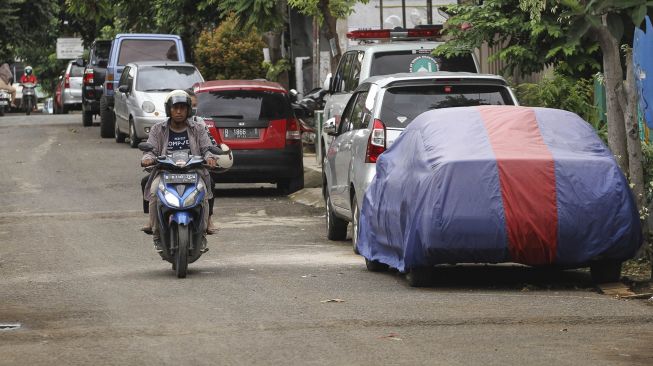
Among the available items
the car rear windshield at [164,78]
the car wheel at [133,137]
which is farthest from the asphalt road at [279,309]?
the car rear windshield at [164,78]

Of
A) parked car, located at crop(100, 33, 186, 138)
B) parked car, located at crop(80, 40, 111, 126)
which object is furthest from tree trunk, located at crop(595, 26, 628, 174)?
parked car, located at crop(80, 40, 111, 126)

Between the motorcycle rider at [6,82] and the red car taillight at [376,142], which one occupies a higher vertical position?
the red car taillight at [376,142]

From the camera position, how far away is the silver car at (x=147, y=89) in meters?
30.3

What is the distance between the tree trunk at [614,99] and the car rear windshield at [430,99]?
1037 millimetres

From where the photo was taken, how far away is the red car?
22469mm

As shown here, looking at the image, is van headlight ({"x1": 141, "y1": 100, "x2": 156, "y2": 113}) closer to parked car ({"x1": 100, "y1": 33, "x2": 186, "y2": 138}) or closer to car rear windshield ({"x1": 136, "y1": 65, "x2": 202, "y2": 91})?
car rear windshield ({"x1": 136, "y1": 65, "x2": 202, "y2": 91})

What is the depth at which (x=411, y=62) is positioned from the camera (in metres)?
20.0

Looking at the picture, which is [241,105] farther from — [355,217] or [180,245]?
[180,245]

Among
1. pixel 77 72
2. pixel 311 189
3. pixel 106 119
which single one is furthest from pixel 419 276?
pixel 77 72

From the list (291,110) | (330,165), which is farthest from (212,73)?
(330,165)

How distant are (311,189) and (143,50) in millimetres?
13174

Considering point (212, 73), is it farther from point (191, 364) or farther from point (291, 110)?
point (191, 364)

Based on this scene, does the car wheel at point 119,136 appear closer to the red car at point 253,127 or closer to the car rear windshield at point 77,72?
→ the red car at point 253,127

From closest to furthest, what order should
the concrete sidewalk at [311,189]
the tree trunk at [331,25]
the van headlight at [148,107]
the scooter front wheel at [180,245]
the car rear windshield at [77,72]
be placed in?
the scooter front wheel at [180,245] → the concrete sidewalk at [311,189] → the tree trunk at [331,25] → the van headlight at [148,107] → the car rear windshield at [77,72]
